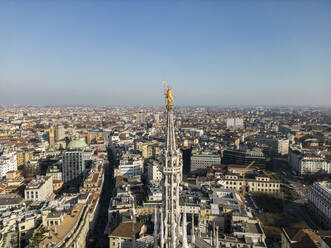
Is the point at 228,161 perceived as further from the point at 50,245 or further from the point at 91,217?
the point at 50,245

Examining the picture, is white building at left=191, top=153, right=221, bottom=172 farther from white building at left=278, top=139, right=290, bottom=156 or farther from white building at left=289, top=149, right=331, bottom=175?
white building at left=278, top=139, right=290, bottom=156

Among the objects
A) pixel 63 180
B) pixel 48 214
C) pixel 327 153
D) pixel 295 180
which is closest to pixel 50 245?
pixel 48 214

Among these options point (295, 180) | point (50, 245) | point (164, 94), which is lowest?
point (295, 180)

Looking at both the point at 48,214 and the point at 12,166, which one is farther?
the point at 12,166

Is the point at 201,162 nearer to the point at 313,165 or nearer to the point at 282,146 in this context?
the point at 313,165

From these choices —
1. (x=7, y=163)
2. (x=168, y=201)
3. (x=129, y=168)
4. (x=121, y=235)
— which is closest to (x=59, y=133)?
(x=7, y=163)

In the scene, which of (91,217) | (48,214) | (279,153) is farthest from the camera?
(279,153)

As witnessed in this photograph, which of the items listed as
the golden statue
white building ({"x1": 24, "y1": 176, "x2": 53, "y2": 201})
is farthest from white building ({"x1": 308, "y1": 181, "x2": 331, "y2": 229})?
white building ({"x1": 24, "y1": 176, "x2": 53, "y2": 201})
